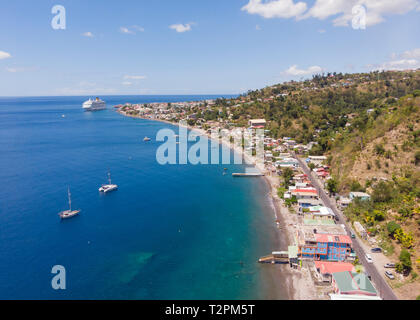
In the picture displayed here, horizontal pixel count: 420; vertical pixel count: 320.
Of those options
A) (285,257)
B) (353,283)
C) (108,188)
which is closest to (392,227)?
(353,283)

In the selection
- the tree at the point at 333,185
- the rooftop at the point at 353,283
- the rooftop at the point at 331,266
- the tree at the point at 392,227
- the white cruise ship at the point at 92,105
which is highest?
the white cruise ship at the point at 92,105

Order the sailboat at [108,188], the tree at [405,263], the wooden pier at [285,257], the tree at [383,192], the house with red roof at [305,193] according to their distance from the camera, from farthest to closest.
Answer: the sailboat at [108,188] → the house with red roof at [305,193] → the tree at [383,192] → the wooden pier at [285,257] → the tree at [405,263]

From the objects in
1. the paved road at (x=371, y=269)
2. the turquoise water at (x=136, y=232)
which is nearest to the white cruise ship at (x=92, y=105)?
the turquoise water at (x=136, y=232)

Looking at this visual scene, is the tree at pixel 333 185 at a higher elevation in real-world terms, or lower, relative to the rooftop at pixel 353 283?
A: higher

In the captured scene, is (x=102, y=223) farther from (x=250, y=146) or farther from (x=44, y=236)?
(x=250, y=146)

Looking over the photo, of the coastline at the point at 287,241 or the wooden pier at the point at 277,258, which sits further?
the wooden pier at the point at 277,258

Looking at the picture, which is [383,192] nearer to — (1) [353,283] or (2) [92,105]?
(1) [353,283]

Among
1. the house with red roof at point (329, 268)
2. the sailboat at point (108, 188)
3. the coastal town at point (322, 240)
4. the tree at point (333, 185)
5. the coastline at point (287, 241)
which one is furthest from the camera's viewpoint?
the sailboat at point (108, 188)

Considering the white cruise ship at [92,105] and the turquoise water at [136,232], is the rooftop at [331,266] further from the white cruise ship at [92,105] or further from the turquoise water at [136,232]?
the white cruise ship at [92,105]
